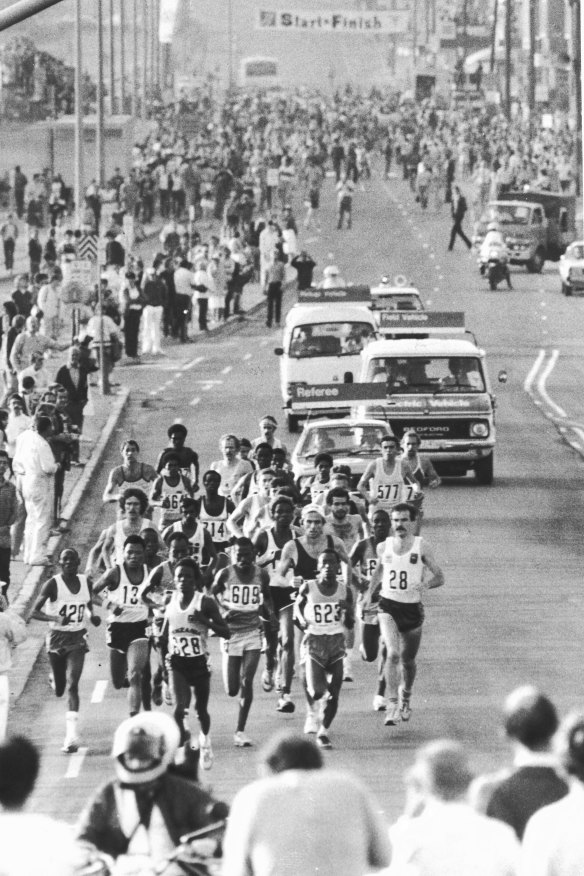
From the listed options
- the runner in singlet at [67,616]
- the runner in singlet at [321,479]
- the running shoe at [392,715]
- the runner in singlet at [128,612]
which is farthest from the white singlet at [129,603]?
the runner in singlet at [321,479]

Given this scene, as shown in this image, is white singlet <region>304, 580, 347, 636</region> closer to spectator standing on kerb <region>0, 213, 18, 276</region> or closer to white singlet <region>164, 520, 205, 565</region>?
white singlet <region>164, 520, 205, 565</region>

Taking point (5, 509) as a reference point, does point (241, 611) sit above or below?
below

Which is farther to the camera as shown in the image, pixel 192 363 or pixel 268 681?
pixel 192 363

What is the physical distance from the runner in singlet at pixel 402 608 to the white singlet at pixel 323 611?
0.57 metres

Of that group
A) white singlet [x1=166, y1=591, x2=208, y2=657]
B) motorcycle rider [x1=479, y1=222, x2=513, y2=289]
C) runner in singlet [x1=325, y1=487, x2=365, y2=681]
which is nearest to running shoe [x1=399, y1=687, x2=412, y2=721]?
runner in singlet [x1=325, y1=487, x2=365, y2=681]

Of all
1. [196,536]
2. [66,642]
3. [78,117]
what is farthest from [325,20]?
[66,642]

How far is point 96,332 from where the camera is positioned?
39.2 m

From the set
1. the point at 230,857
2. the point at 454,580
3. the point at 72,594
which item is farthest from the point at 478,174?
the point at 230,857

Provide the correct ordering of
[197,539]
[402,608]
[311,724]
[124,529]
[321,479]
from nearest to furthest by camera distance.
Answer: [311,724] < [402,608] < [124,529] < [197,539] < [321,479]

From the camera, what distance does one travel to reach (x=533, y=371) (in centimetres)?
4550

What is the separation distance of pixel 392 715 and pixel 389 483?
5674 mm

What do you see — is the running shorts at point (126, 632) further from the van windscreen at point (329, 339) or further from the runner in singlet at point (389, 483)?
the van windscreen at point (329, 339)

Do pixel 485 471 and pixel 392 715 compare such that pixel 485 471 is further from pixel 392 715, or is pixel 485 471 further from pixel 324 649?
pixel 324 649

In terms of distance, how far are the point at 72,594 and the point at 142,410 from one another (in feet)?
71.2
